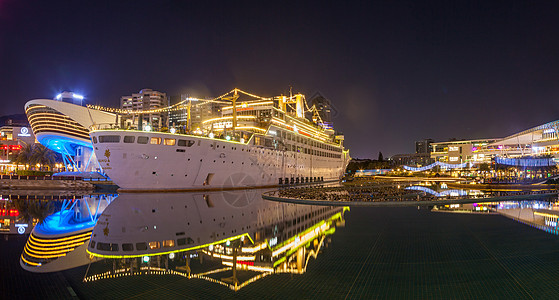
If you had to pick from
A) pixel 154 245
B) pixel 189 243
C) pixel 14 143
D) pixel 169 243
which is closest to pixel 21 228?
pixel 154 245

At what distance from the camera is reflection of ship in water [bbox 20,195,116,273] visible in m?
7.64

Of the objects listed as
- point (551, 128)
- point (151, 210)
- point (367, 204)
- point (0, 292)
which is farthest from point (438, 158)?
point (0, 292)

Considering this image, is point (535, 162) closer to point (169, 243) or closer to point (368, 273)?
point (368, 273)

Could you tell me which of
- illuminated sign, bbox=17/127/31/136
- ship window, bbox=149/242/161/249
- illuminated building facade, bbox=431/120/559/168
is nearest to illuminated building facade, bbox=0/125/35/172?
illuminated sign, bbox=17/127/31/136

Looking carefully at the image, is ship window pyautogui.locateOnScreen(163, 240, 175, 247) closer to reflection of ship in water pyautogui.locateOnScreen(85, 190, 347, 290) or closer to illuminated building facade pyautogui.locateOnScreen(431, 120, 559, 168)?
reflection of ship in water pyautogui.locateOnScreen(85, 190, 347, 290)

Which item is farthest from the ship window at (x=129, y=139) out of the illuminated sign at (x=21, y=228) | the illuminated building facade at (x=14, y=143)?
the illuminated building facade at (x=14, y=143)

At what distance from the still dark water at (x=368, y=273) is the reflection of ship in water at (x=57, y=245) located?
0.32 m

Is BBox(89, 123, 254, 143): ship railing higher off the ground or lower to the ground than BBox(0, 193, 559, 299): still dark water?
higher

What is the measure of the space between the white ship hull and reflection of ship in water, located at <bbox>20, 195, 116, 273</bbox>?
13400 millimetres

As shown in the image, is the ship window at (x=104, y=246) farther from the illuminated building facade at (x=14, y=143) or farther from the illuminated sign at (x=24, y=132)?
the illuminated sign at (x=24, y=132)

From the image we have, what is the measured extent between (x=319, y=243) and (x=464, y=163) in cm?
11757

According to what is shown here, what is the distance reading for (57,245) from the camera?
31.8 feet

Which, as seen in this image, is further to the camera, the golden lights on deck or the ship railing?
the ship railing

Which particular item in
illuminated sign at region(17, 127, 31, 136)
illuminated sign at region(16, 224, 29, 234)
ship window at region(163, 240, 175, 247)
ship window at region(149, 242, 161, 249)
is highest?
illuminated sign at region(17, 127, 31, 136)
